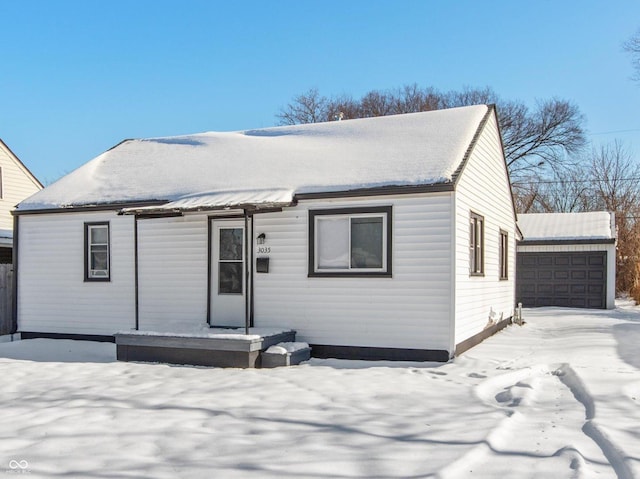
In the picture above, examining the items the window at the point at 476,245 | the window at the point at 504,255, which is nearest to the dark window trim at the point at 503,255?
→ the window at the point at 504,255

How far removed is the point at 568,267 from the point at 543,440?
54.0 feet

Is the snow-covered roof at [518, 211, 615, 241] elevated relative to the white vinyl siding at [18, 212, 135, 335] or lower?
elevated

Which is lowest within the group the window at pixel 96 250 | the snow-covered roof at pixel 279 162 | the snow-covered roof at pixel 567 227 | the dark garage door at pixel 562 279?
the dark garage door at pixel 562 279

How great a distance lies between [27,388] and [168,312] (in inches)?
147

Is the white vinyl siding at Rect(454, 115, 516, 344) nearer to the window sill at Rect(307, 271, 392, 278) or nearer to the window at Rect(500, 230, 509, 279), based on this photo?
the window at Rect(500, 230, 509, 279)

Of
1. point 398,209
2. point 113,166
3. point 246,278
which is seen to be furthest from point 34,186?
point 398,209

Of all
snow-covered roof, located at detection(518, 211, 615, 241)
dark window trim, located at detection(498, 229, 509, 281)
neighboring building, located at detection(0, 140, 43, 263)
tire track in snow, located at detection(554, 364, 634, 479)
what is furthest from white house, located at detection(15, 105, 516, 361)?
neighboring building, located at detection(0, 140, 43, 263)

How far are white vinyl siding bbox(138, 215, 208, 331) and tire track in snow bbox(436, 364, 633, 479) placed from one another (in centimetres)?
559

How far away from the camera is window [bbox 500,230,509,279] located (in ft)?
45.6

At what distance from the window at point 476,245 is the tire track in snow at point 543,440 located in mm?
3706

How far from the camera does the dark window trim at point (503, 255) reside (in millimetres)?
13789

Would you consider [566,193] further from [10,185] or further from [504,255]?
[10,185]

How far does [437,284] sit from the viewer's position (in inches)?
353

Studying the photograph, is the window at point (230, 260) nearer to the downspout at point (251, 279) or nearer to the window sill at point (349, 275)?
the downspout at point (251, 279)
